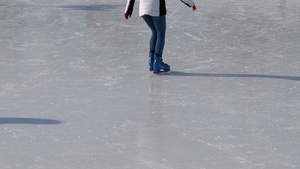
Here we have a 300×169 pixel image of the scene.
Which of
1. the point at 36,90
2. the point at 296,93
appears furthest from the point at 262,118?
the point at 36,90

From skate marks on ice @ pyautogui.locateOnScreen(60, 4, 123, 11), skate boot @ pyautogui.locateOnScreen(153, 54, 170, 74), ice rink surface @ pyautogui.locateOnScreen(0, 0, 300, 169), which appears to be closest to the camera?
ice rink surface @ pyautogui.locateOnScreen(0, 0, 300, 169)

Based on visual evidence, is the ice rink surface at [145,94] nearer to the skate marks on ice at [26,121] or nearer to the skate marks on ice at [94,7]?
the skate marks on ice at [26,121]

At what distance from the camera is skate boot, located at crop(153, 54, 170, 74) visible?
651 cm

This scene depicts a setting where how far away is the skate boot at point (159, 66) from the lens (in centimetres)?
651

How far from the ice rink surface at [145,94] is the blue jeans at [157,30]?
0.87 feet

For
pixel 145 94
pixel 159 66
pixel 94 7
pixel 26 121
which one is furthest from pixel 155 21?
pixel 94 7

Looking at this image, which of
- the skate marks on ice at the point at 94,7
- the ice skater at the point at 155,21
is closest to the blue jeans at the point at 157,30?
the ice skater at the point at 155,21

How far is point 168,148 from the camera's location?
14.3 feet

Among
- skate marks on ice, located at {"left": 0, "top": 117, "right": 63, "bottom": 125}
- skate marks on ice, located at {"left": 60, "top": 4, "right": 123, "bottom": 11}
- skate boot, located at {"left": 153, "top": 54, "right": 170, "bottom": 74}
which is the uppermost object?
skate marks on ice, located at {"left": 0, "top": 117, "right": 63, "bottom": 125}

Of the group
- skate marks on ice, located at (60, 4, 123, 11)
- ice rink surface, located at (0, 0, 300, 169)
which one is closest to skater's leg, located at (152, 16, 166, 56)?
ice rink surface, located at (0, 0, 300, 169)

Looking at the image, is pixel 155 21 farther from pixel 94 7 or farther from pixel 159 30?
pixel 94 7

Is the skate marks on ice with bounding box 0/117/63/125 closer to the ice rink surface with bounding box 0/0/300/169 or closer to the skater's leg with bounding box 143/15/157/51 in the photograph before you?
the ice rink surface with bounding box 0/0/300/169

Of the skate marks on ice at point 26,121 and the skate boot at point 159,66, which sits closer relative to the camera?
the skate marks on ice at point 26,121

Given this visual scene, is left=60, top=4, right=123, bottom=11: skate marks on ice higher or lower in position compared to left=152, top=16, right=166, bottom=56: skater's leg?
lower
